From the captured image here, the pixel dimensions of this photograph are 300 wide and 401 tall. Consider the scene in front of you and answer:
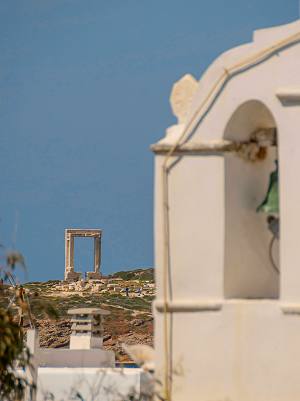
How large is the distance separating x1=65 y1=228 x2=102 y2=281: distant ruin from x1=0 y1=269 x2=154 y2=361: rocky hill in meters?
6.50

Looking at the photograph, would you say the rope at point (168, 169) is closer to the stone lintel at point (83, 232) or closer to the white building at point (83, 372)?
the white building at point (83, 372)

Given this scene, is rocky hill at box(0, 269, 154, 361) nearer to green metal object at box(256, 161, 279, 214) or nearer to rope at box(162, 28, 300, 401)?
rope at box(162, 28, 300, 401)

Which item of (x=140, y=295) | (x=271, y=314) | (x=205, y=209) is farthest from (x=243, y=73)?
(x=140, y=295)

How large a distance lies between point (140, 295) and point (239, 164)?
7130 cm

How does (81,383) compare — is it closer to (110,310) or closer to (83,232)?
(110,310)

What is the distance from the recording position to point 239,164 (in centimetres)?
1265

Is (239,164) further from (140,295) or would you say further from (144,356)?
(140,295)

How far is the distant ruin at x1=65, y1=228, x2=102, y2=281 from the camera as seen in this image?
345ft

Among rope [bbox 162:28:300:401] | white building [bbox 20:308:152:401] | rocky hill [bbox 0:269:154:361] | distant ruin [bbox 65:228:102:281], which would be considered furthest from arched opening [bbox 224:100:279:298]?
distant ruin [bbox 65:228:102:281]

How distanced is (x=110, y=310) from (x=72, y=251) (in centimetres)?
3556

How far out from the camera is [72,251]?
10644 cm

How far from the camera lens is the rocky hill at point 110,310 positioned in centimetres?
6208

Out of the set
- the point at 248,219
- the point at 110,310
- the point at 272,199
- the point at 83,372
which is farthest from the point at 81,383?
the point at 110,310

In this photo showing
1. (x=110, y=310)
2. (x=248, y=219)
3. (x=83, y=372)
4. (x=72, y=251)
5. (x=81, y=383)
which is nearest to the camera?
(x=248, y=219)
